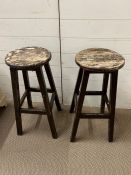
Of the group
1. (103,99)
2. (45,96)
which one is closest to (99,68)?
(45,96)

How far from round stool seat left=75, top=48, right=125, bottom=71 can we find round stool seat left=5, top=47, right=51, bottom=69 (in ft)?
0.83

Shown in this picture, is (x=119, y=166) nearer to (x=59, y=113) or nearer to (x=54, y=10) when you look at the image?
(x=59, y=113)

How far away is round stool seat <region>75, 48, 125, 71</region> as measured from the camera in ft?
5.31

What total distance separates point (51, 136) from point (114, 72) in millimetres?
757

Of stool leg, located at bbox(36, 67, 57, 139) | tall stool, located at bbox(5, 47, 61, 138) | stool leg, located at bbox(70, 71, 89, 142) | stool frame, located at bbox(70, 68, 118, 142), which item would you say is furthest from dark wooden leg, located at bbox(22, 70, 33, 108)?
stool leg, located at bbox(70, 71, 89, 142)

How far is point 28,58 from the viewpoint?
5.77ft

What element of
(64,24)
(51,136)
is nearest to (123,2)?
(64,24)

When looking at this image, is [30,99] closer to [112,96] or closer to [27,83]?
[27,83]

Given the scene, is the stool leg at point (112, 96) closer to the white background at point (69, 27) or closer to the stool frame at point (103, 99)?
the stool frame at point (103, 99)

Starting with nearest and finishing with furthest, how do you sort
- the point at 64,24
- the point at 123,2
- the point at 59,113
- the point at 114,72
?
the point at 114,72 < the point at 123,2 < the point at 64,24 < the point at 59,113

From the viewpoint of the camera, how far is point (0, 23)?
2014 millimetres

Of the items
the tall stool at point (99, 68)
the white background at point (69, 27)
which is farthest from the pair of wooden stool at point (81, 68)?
the white background at point (69, 27)

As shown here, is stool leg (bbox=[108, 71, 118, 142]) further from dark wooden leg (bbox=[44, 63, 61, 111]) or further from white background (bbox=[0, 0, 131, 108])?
dark wooden leg (bbox=[44, 63, 61, 111])

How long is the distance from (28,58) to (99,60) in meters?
0.50
